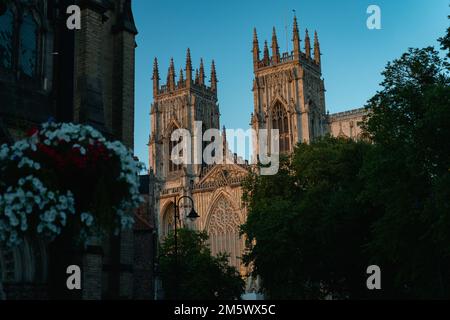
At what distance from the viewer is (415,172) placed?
741 inches

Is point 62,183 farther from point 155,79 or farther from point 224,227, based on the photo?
point 155,79

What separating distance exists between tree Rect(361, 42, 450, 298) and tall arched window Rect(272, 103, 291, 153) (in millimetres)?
43842

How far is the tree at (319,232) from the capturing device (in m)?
27.4

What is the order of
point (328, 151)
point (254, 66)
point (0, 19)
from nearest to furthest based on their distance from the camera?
point (0, 19) → point (328, 151) → point (254, 66)

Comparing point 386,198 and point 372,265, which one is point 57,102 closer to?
point 386,198

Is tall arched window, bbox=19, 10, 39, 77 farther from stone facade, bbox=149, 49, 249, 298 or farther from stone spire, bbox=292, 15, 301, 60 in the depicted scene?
stone spire, bbox=292, 15, 301, 60

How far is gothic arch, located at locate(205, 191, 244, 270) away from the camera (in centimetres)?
6228

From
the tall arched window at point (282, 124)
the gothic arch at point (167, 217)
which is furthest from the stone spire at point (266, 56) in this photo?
the gothic arch at point (167, 217)

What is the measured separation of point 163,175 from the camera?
238 feet

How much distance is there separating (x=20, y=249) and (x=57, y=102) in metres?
4.43

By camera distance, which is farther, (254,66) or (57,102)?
(254,66)

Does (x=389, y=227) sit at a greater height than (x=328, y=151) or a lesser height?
lesser
